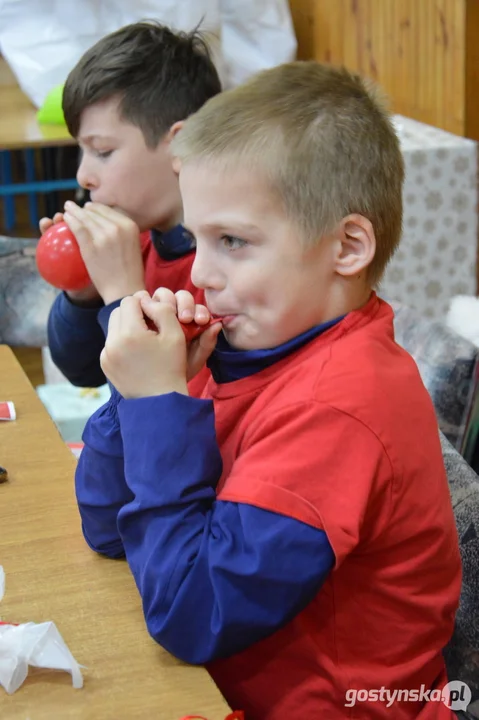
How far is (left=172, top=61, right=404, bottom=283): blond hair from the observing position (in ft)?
3.31

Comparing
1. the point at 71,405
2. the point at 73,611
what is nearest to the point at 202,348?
the point at 73,611

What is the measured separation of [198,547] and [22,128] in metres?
3.11

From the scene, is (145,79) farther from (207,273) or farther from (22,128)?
(22,128)

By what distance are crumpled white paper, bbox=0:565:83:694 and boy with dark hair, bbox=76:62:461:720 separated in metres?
0.09

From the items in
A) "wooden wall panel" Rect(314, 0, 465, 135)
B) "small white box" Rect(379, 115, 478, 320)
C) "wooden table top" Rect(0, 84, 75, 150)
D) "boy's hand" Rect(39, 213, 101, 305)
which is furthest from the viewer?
"wooden table top" Rect(0, 84, 75, 150)

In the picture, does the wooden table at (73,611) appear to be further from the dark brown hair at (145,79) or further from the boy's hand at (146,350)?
the dark brown hair at (145,79)

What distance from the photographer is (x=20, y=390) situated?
154cm

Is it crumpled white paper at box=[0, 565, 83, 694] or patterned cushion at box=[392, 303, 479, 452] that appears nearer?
crumpled white paper at box=[0, 565, 83, 694]

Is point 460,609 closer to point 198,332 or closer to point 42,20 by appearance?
point 198,332

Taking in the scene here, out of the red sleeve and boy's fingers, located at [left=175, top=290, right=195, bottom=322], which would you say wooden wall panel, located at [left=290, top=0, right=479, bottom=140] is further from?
the red sleeve

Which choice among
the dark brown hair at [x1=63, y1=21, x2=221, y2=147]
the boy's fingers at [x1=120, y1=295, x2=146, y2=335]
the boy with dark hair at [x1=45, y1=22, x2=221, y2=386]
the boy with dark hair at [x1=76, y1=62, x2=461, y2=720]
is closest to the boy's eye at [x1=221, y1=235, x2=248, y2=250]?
the boy with dark hair at [x1=76, y1=62, x2=461, y2=720]

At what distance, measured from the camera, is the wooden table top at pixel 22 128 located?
139 inches

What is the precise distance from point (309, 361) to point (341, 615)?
0.25 m

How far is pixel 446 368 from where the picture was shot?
4.76 feet
